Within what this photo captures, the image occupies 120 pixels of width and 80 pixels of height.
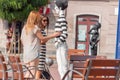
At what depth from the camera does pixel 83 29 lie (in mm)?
25375

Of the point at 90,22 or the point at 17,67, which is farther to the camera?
the point at 90,22

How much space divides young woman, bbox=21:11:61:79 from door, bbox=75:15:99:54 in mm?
17230

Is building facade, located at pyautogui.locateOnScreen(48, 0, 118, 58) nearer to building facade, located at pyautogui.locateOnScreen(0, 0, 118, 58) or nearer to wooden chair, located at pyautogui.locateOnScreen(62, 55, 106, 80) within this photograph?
building facade, located at pyautogui.locateOnScreen(0, 0, 118, 58)

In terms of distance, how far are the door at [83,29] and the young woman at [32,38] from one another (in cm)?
1723

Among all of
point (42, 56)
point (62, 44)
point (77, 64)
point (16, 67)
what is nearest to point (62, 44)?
point (62, 44)

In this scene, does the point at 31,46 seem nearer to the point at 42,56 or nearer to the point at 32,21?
the point at 42,56

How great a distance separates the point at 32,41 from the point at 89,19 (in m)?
17.6

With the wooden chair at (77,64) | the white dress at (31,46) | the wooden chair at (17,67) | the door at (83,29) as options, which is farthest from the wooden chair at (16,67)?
the door at (83,29)

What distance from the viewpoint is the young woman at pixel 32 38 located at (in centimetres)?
792

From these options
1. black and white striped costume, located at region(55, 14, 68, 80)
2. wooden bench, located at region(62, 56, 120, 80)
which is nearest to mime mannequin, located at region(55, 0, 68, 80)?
black and white striped costume, located at region(55, 14, 68, 80)

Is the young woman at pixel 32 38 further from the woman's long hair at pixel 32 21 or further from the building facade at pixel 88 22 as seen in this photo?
the building facade at pixel 88 22

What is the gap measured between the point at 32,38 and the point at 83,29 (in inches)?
688

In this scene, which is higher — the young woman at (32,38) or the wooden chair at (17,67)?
the young woman at (32,38)

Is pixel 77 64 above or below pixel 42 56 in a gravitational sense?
below
